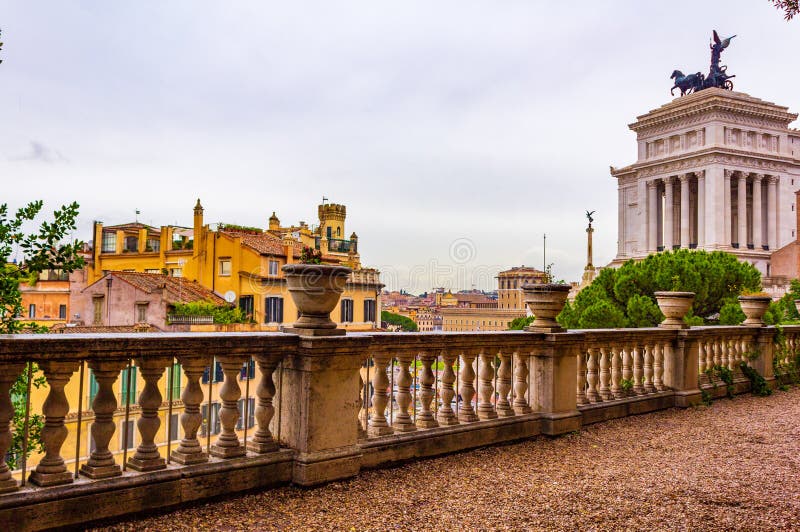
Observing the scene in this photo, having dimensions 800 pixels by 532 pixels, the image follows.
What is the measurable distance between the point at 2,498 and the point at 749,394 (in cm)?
1056

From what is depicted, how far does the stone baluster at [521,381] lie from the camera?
23.4 feet

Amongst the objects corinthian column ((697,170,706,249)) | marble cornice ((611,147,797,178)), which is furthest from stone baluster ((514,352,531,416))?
corinthian column ((697,170,706,249))

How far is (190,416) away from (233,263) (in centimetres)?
4125

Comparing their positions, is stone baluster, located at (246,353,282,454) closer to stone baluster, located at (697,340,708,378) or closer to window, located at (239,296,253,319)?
stone baluster, located at (697,340,708,378)

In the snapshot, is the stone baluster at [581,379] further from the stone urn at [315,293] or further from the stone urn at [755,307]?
the stone urn at [755,307]

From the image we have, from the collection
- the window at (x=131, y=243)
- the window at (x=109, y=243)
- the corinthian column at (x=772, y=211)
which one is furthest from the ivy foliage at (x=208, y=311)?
the corinthian column at (x=772, y=211)

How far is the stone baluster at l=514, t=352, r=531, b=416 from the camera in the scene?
713 cm

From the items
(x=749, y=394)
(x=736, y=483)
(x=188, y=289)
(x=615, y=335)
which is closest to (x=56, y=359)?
(x=736, y=483)

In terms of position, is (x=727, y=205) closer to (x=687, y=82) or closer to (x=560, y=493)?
(x=687, y=82)

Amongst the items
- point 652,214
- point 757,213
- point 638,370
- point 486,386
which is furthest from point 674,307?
point 652,214

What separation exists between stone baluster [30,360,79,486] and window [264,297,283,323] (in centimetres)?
4054

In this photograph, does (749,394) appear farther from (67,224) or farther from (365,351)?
→ (67,224)

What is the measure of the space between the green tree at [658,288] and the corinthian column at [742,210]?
35.2 meters

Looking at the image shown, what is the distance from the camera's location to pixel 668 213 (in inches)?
2653
